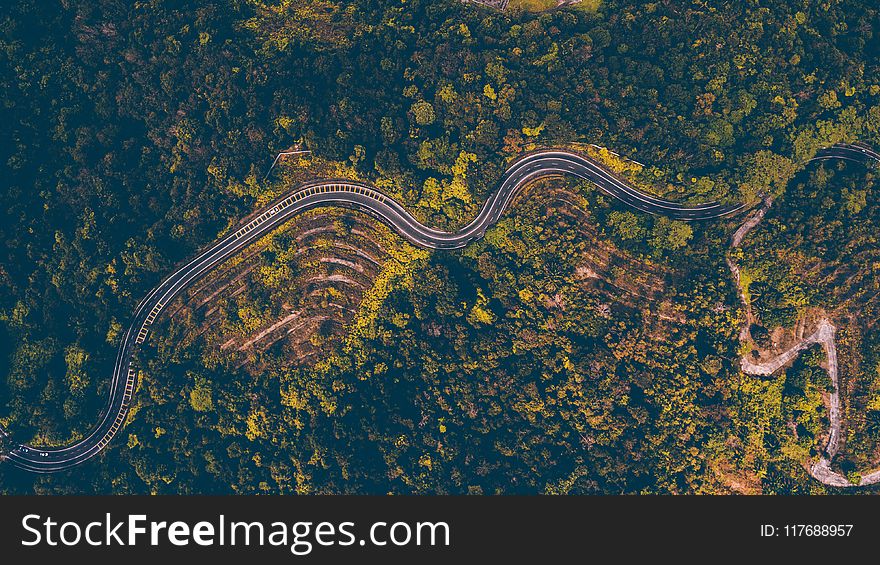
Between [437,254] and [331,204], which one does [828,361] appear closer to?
[437,254]

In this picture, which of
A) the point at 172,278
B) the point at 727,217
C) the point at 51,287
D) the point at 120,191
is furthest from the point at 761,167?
the point at 51,287

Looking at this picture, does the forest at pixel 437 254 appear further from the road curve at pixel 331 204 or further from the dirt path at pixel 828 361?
the road curve at pixel 331 204

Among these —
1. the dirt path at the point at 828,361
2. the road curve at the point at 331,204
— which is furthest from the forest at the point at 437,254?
the road curve at the point at 331,204

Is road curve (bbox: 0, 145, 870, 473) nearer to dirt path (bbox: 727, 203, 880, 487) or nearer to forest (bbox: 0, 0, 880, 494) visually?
forest (bbox: 0, 0, 880, 494)

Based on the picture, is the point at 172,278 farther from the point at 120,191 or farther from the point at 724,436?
the point at 724,436

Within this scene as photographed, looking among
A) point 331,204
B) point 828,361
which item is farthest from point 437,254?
point 828,361

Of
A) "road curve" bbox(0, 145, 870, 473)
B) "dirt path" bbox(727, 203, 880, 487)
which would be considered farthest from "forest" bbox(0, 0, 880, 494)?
"road curve" bbox(0, 145, 870, 473)

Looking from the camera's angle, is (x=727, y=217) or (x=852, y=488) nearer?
(x=852, y=488)
